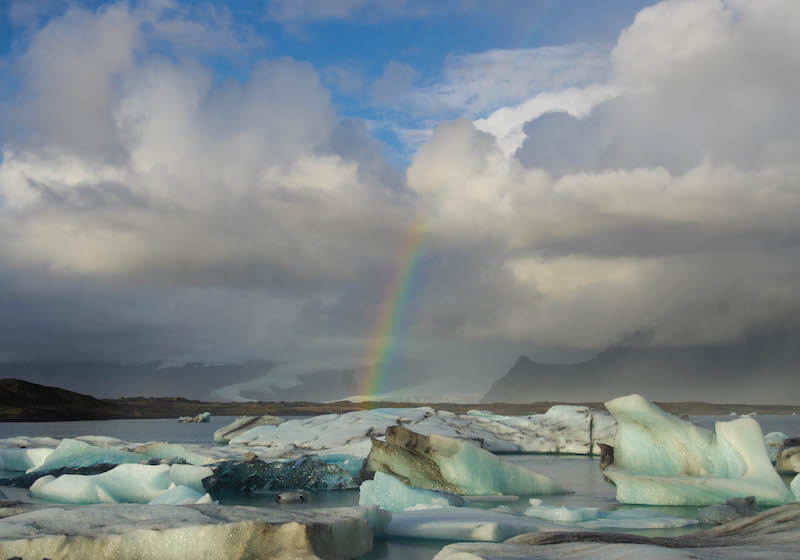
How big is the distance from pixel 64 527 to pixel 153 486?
5.10m

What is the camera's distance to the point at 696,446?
11.8 m

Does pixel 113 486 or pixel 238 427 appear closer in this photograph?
pixel 113 486

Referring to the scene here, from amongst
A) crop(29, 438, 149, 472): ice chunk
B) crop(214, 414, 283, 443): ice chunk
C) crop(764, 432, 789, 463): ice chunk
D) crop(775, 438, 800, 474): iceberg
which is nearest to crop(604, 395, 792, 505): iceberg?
crop(775, 438, 800, 474): iceberg

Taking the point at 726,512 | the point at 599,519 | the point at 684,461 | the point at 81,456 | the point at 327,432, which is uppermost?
the point at 327,432

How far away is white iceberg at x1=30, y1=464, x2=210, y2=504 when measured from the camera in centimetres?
992

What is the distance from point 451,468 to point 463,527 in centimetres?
462

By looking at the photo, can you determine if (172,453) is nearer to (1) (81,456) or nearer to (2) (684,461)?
(1) (81,456)

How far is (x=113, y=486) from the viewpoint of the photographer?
10.1m

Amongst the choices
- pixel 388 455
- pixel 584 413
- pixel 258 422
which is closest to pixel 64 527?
pixel 388 455

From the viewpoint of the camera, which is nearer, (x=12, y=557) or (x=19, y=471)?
(x=12, y=557)

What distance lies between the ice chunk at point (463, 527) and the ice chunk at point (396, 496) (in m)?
1.39

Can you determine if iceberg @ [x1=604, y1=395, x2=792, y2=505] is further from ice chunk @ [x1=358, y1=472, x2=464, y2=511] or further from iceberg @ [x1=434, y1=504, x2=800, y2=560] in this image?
iceberg @ [x1=434, y1=504, x2=800, y2=560]

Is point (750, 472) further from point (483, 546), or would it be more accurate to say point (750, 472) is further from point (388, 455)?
point (483, 546)

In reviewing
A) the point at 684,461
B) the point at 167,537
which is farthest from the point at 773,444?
the point at 167,537
